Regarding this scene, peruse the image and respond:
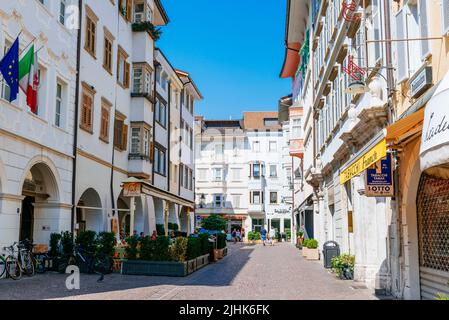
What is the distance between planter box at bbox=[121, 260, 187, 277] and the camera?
693 inches

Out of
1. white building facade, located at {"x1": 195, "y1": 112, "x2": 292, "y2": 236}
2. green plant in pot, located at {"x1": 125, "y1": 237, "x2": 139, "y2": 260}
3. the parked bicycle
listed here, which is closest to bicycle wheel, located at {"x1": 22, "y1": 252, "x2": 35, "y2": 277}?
the parked bicycle

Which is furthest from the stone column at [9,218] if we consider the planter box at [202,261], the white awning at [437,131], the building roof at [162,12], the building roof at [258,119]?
the building roof at [258,119]

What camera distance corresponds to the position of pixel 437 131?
677 cm

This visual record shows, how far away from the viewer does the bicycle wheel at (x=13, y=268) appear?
616 inches

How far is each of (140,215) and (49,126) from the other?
42.0 feet

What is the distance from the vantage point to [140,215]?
103 feet

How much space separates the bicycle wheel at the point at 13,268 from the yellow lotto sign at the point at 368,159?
9.72m

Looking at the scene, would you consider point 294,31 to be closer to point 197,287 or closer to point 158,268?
point 158,268

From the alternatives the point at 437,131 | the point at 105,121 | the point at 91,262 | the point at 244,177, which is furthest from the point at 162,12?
the point at 244,177

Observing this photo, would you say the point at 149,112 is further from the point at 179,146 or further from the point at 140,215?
the point at 179,146

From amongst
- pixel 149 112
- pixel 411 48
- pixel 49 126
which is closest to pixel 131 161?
pixel 149 112

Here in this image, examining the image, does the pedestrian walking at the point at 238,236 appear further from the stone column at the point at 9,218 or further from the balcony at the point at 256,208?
the stone column at the point at 9,218

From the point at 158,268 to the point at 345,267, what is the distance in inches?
236

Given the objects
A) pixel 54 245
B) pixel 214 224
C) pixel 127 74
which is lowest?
pixel 54 245
